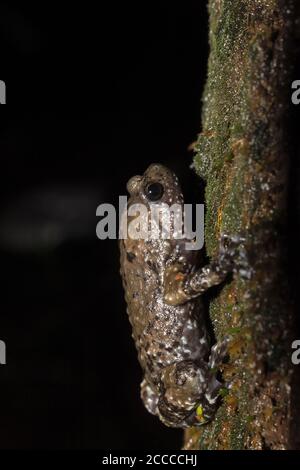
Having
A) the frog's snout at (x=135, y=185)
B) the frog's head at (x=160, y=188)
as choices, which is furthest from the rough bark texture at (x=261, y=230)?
the frog's snout at (x=135, y=185)

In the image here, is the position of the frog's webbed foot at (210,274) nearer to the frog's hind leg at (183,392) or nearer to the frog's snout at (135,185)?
the frog's hind leg at (183,392)

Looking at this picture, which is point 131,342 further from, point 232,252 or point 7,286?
point 232,252

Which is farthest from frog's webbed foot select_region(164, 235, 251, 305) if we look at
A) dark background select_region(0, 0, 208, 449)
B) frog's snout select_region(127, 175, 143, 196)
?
dark background select_region(0, 0, 208, 449)

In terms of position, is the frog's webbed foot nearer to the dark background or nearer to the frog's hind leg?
the frog's hind leg

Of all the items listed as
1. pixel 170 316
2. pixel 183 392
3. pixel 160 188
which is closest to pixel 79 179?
pixel 160 188

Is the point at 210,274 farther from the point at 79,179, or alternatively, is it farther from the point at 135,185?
the point at 79,179

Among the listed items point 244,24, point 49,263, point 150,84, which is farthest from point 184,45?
point 244,24
